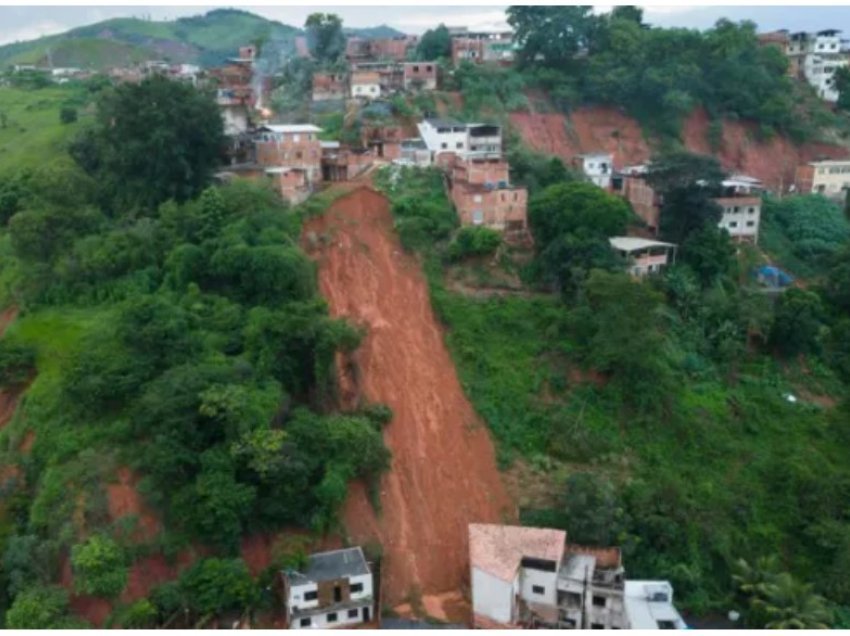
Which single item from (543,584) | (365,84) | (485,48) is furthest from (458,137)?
(543,584)

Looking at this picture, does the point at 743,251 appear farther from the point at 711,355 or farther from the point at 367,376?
the point at 367,376

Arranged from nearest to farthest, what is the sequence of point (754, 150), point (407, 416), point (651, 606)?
point (651, 606)
point (407, 416)
point (754, 150)

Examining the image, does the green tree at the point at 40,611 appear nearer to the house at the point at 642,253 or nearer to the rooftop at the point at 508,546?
the rooftop at the point at 508,546

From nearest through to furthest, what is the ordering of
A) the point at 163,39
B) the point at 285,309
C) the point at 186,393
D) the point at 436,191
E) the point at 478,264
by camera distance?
the point at 186,393
the point at 285,309
the point at 478,264
the point at 436,191
the point at 163,39

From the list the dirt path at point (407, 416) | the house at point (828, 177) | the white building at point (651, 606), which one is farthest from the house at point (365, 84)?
the white building at point (651, 606)

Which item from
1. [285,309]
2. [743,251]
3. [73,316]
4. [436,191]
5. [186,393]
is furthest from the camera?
[743,251]

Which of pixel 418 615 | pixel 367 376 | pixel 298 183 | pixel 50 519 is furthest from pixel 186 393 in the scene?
pixel 298 183

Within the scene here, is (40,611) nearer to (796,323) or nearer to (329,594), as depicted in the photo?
(329,594)

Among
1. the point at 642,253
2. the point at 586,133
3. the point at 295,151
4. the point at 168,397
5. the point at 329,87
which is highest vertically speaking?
the point at 329,87
